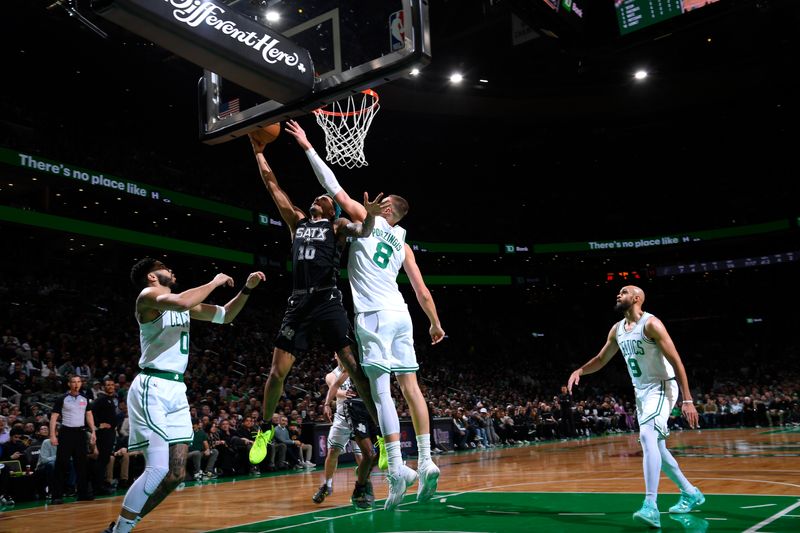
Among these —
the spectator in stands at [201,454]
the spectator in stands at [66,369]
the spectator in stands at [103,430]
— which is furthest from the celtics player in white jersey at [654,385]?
the spectator in stands at [66,369]

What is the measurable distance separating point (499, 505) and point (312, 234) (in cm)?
320

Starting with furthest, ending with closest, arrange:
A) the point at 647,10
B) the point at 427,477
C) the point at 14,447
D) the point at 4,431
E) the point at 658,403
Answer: the point at 4,431, the point at 14,447, the point at 647,10, the point at 658,403, the point at 427,477

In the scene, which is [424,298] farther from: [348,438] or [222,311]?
[348,438]

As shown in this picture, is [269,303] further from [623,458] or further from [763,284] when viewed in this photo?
[763,284]

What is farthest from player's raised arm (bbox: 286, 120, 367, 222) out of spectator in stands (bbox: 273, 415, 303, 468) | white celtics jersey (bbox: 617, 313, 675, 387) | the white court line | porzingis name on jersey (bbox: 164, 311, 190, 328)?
spectator in stands (bbox: 273, 415, 303, 468)

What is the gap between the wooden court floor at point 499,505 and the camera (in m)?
5.24

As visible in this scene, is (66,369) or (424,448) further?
(66,369)

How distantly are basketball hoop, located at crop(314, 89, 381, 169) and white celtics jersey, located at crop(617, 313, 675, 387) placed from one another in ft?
10.7

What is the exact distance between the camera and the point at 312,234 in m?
5.59

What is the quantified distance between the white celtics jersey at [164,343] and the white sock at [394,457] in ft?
5.29

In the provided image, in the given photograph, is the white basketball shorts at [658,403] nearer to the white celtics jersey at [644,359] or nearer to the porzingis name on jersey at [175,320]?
the white celtics jersey at [644,359]

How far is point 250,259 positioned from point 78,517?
1883 cm

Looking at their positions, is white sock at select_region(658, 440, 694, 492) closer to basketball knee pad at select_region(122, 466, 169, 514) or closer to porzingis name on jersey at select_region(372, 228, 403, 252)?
porzingis name on jersey at select_region(372, 228, 403, 252)

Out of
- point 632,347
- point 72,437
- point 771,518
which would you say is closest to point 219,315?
point 632,347
